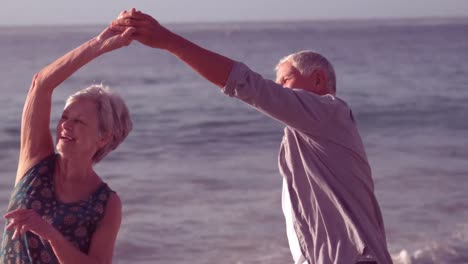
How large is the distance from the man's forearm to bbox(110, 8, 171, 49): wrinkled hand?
5 cm

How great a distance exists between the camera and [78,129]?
153 inches

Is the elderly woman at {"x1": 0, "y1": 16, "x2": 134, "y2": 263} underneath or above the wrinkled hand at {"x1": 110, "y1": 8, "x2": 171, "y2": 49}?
underneath

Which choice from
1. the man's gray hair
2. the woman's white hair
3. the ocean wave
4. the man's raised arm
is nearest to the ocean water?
the ocean wave

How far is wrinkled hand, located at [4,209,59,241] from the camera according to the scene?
11.6 feet

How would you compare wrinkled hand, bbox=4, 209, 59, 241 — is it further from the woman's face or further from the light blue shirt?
the light blue shirt

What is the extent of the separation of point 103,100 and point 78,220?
485 mm

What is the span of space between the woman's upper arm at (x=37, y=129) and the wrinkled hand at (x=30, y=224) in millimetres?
412

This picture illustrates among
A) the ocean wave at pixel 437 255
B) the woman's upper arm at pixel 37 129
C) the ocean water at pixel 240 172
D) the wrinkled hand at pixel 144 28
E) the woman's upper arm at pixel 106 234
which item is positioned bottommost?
the ocean water at pixel 240 172

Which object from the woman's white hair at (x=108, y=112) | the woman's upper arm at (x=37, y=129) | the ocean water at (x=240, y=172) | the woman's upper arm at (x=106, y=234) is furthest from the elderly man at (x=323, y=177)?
the ocean water at (x=240, y=172)

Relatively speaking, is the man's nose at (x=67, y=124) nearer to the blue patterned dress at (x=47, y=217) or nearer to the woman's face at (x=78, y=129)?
the woman's face at (x=78, y=129)

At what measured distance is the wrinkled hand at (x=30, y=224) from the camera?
353cm

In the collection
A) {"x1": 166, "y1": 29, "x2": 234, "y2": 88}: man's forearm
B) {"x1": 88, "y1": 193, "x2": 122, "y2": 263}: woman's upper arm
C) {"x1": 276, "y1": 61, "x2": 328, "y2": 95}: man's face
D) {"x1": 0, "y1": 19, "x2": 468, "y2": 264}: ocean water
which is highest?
{"x1": 166, "y1": 29, "x2": 234, "y2": 88}: man's forearm

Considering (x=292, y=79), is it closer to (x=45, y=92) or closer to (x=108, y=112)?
(x=108, y=112)

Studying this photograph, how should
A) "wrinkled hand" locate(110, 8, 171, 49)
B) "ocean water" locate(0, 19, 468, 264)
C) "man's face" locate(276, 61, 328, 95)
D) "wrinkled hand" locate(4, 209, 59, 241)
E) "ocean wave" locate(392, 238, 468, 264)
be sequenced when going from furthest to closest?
"ocean water" locate(0, 19, 468, 264), "ocean wave" locate(392, 238, 468, 264), "man's face" locate(276, 61, 328, 95), "wrinkled hand" locate(110, 8, 171, 49), "wrinkled hand" locate(4, 209, 59, 241)
